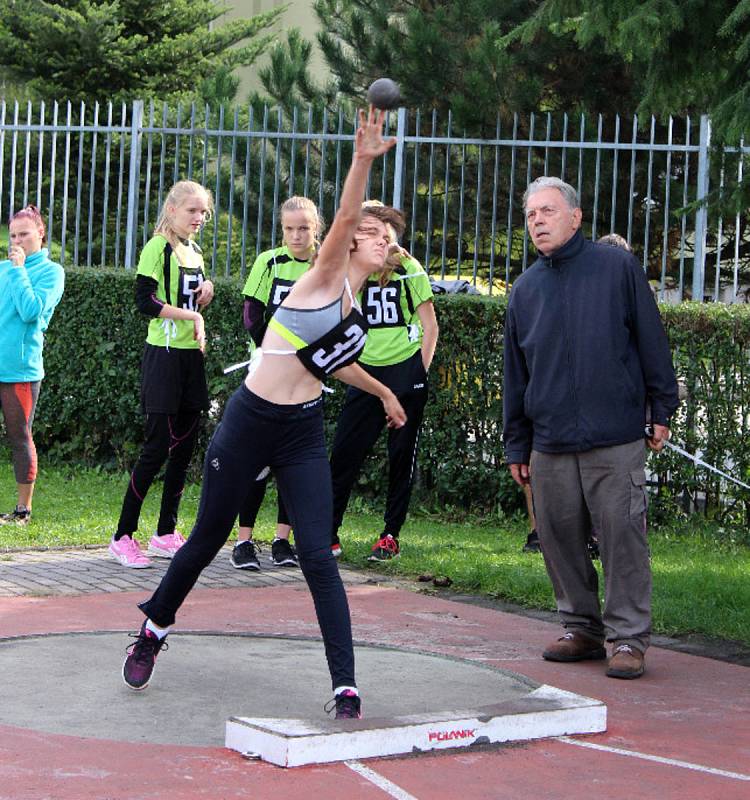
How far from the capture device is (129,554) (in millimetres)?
8883

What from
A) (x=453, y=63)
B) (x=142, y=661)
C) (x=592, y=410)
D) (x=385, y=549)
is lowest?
(x=385, y=549)

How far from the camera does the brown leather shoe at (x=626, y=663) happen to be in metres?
6.49

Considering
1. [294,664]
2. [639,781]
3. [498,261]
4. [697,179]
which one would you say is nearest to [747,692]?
[639,781]

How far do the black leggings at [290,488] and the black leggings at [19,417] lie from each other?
474 cm

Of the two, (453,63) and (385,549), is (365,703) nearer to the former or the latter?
(385,549)

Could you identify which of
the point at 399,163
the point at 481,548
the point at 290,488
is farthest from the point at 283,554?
the point at 399,163

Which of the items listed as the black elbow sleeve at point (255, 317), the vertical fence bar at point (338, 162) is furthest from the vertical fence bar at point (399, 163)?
the black elbow sleeve at point (255, 317)

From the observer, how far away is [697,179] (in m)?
11.7

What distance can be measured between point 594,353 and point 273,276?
2.75 m

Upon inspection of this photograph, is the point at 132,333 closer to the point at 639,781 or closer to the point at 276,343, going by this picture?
the point at 276,343

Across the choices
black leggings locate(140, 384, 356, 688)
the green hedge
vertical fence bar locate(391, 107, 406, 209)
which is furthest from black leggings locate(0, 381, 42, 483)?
black leggings locate(140, 384, 356, 688)

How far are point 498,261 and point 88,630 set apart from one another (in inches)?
355

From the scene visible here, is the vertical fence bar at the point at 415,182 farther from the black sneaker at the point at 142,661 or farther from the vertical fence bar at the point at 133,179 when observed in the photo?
the black sneaker at the point at 142,661

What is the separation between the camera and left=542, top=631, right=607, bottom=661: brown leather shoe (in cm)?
679
